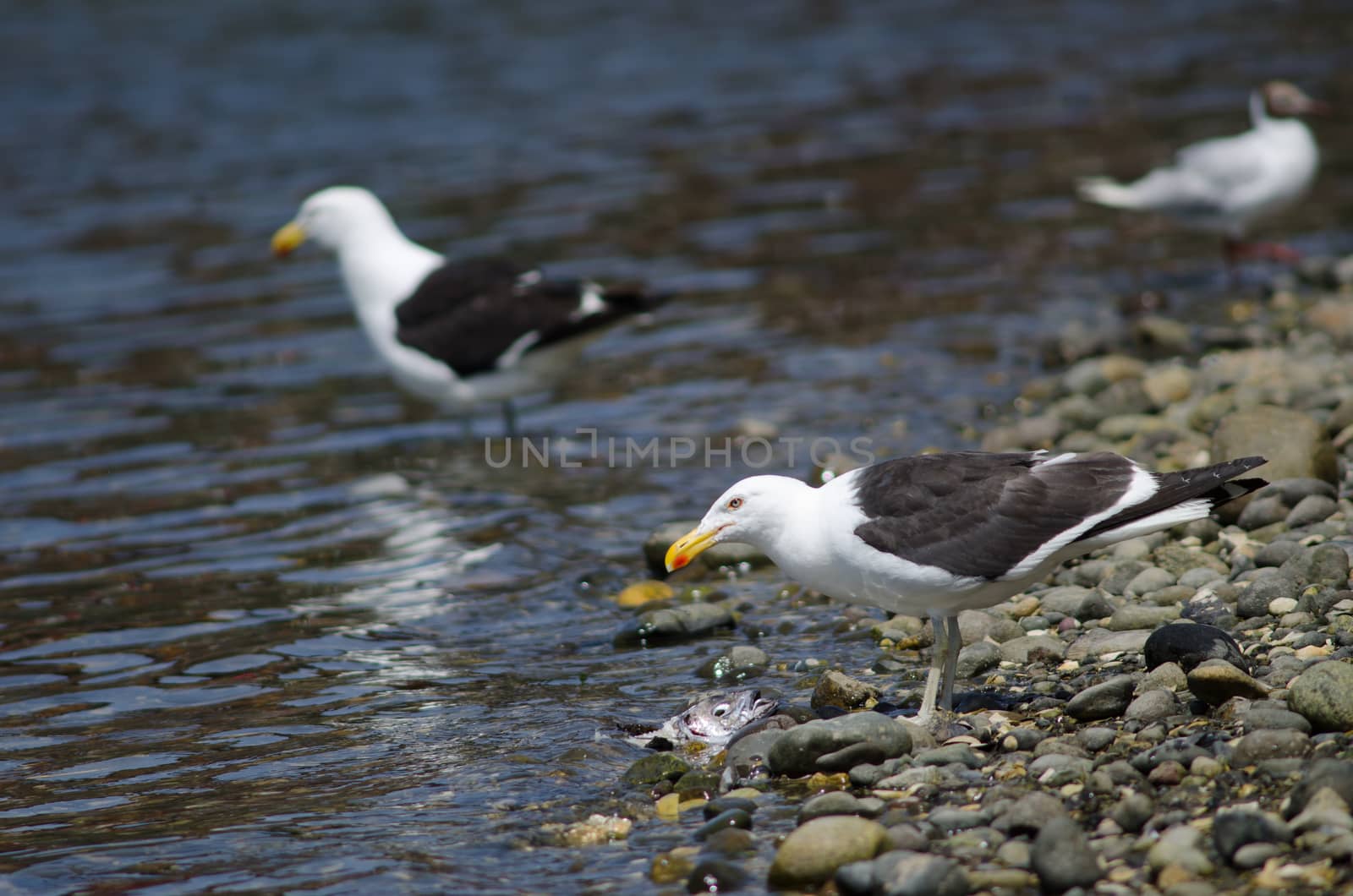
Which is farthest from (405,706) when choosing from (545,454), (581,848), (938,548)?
(545,454)

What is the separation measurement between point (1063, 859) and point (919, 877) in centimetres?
37

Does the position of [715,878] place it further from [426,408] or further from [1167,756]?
[426,408]

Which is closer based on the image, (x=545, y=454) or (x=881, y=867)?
(x=881, y=867)

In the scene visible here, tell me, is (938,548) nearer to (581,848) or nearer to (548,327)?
(581,848)

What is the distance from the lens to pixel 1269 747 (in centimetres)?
420

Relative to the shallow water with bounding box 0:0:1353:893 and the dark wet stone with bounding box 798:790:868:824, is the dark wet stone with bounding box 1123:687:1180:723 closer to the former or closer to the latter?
the dark wet stone with bounding box 798:790:868:824

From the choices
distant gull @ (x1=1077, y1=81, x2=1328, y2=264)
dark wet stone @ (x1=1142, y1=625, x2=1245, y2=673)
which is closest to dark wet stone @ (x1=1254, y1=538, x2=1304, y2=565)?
dark wet stone @ (x1=1142, y1=625, x2=1245, y2=673)

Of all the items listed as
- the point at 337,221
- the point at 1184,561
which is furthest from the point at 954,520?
the point at 337,221

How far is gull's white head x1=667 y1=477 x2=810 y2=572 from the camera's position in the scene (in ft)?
17.1

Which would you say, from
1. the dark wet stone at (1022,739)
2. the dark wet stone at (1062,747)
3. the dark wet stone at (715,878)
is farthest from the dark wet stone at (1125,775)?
the dark wet stone at (715,878)

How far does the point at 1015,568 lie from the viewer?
189 inches

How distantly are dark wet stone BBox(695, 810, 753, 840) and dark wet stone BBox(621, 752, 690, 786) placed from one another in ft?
1.43

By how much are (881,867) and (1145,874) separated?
67cm

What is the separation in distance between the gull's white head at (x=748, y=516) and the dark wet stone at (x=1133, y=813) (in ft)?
5.25
